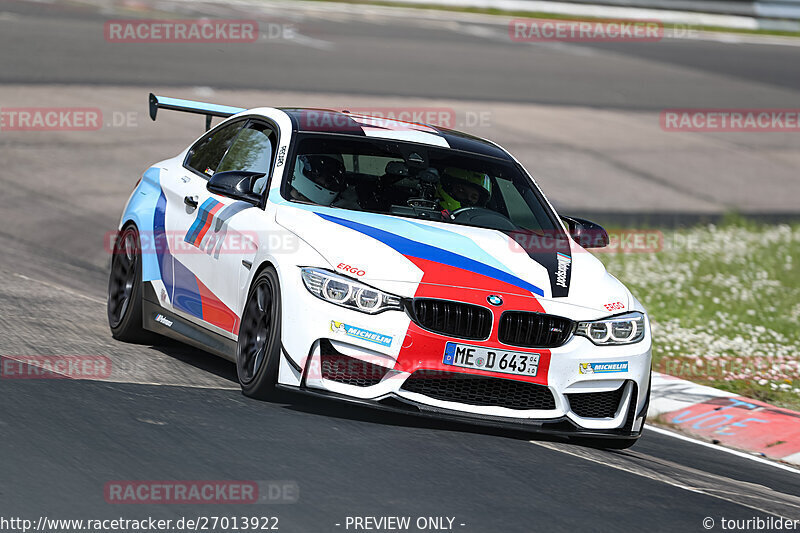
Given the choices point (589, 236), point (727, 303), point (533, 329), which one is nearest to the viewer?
point (533, 329)

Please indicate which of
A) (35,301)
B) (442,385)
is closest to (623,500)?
(442,385)

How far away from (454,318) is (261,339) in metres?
1.07

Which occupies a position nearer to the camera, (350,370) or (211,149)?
(350,370)

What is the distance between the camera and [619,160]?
766 inches

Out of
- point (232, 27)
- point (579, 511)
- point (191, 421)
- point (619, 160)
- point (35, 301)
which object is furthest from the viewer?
point (232, 27)

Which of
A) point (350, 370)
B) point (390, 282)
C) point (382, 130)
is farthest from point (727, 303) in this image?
point (350, 370)

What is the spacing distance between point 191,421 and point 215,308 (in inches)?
50.6

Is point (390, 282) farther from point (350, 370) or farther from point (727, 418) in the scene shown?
point (727, 418)

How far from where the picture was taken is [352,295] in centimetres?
652

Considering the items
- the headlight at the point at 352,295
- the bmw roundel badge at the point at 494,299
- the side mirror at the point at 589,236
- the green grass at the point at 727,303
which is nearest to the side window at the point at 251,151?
the headlight at the point at 352,295

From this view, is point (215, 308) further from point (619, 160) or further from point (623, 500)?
point (619, 160)

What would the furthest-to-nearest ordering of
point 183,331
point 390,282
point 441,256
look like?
point 183,331 < point 441,256 < point 390,282

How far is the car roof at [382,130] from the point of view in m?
8.02

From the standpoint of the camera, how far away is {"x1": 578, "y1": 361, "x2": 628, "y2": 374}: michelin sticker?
6.70 metres
